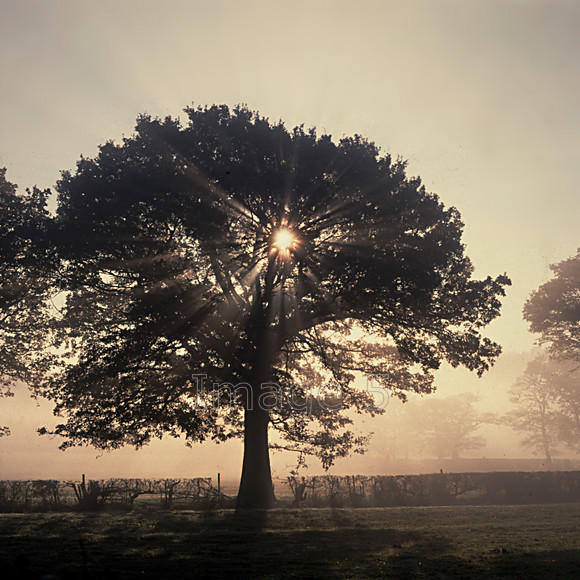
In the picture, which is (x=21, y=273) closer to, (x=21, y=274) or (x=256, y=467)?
(x=21, y=274)

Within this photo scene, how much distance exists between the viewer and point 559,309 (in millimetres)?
43312

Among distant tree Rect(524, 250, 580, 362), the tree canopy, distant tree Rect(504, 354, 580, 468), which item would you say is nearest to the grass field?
the tree canopy

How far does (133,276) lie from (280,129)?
30.8 feet

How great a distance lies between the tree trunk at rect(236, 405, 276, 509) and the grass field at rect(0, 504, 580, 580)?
4.26 metres

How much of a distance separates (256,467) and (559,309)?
31980 millimetres

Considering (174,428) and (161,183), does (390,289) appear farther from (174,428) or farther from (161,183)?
(174,428)

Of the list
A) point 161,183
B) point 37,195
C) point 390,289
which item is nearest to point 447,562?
point 390,289

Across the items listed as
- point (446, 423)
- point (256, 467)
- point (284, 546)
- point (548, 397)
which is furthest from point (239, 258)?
point (446, 423)

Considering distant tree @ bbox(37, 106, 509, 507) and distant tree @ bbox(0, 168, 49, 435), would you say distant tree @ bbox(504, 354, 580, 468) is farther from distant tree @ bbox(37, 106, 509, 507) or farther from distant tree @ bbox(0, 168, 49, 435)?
distant tree @ bbox(0, 168, 49, 435)

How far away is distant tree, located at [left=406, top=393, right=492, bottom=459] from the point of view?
138250 millimetres

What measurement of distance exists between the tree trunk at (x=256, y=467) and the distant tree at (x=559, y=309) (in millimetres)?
29864

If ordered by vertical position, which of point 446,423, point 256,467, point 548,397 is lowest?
point 256,467

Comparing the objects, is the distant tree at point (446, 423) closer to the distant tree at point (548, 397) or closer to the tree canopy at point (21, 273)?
the distant tree at point (548, 397)

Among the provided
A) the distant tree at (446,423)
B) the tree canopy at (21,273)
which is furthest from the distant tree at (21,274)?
the distant tree at (446,423)
